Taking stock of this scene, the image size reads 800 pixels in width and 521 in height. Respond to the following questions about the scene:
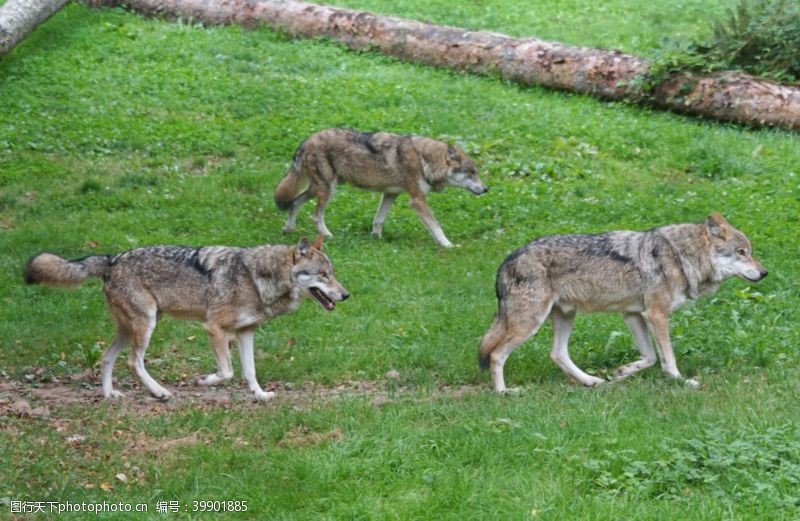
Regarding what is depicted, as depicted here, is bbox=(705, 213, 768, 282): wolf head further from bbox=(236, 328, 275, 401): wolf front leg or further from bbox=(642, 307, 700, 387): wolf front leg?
bbox=(236, 328, 275, 401): wolf front leg

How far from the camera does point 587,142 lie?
61.5ft

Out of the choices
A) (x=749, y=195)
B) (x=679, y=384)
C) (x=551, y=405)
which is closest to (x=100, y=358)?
(x=551, y=405)

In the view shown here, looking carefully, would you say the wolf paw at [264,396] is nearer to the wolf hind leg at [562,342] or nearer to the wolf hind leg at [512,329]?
the wolf hind leg at [512,329]

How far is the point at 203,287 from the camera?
10875 mm

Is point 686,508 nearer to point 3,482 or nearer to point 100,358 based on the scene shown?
point 3,482

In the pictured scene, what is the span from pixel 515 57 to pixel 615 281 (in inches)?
454

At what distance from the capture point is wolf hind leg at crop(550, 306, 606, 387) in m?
10.9

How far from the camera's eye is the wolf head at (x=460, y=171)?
16.3m

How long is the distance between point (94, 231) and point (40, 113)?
5.33m

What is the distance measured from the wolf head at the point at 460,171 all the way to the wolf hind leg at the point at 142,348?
655 centimetres

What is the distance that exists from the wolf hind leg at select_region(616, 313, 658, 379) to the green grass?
0.16 metres

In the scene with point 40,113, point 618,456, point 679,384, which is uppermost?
point 618,456

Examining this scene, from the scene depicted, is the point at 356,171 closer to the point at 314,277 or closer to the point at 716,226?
the point at 314,277

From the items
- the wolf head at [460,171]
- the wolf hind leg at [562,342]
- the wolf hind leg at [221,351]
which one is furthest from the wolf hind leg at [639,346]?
the wolf head at [460,171]
